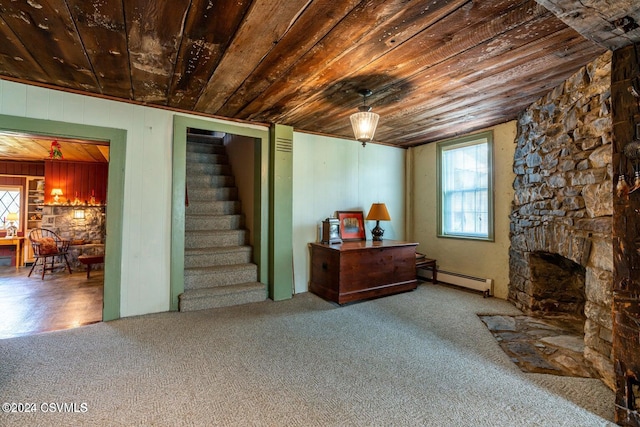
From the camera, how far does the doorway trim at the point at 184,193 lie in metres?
3.40

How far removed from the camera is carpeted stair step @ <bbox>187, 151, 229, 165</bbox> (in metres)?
5.33

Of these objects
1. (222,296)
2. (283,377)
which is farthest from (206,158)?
(283,377)

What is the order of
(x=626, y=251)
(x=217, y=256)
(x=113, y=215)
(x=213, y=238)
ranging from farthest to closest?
1. (x=213, y=238)
2. (x=217, y=256)
3. (x=113, y=215)
4. (x=626, y=251)

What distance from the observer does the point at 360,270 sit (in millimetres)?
3781

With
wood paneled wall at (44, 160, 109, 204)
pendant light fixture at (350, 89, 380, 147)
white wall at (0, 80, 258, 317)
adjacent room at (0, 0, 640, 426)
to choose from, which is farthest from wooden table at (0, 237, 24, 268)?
pendant light fixture at (350, 89, 380, 147)

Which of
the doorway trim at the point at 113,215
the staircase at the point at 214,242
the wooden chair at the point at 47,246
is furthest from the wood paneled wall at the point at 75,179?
the doorway trim at the point at 113,215

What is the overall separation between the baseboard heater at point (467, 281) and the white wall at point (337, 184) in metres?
0.97

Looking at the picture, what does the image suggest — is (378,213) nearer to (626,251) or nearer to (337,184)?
(337,184)

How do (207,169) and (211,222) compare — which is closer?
(211,222)

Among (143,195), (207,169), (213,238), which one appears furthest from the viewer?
(207,169)

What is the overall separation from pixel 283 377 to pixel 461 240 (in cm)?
356

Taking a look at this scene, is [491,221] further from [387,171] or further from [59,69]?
[59,69]

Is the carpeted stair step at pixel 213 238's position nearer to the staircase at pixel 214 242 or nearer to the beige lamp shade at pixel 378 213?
the staircase at pixel 214 242

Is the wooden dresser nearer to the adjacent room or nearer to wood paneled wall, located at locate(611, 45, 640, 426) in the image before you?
the adjacent room
